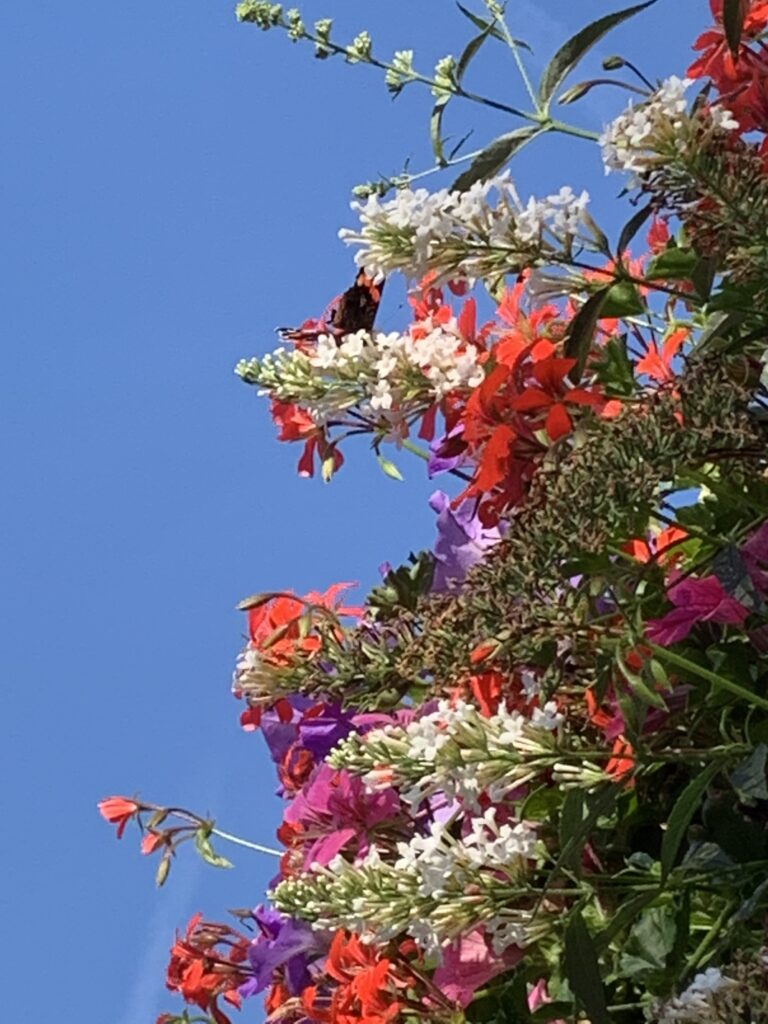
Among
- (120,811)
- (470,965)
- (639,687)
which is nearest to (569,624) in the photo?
(639,687)

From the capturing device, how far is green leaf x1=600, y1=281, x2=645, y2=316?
707 mm

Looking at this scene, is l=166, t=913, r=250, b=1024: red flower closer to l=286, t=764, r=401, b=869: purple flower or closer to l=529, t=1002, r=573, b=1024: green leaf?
l=286, t=764, r=401, b=869: purple flower

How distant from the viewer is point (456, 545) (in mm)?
886

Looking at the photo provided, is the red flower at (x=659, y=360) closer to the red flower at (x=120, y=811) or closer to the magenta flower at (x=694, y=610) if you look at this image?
the magenta flower at (x=694, y=610)

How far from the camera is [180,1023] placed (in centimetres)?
102

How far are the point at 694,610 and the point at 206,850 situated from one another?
447 millimetres

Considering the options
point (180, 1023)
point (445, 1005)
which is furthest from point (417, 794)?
point (180, 1023)

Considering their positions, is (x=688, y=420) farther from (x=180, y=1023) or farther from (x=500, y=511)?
(x=180, y=1023)

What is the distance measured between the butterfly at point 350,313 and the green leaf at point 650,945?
0.38m

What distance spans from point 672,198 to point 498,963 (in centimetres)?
39

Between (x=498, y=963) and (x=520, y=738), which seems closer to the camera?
(x=520, y=738)

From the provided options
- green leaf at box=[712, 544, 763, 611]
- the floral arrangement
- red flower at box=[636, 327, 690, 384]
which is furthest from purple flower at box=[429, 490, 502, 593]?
green leaf at box=[712, 544, 763, 611]

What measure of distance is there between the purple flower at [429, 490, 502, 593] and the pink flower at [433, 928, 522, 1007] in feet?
0.68

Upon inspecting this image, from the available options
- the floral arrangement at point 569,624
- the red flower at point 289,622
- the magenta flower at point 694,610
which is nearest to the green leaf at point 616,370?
the floral arrangement at point 569,624
